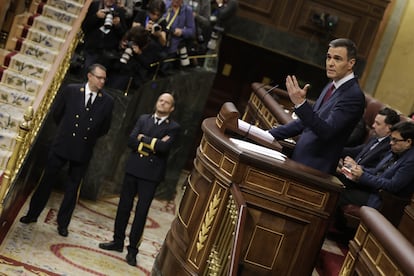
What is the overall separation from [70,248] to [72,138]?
94 centimetres

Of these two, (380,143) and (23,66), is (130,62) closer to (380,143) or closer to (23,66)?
(23,66)

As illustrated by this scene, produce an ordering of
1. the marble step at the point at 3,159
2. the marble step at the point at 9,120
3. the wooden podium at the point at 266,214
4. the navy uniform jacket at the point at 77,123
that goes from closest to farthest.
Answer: the wooden podium at the point at 266,214
the marble step at the point at 3,159
the navy uniform jacket at the point at 77,123
the marble step at the point at 9,120

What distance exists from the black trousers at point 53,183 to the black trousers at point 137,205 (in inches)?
17.6

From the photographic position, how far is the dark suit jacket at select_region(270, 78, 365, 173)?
4609 millimetres

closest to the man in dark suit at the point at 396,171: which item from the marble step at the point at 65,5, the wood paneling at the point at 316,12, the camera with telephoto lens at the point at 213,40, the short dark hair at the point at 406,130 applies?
the short dark hair at the point at 406,130

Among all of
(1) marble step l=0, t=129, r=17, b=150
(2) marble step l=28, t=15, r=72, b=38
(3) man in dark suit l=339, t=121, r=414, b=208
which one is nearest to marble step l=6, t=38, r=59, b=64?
(2) marble step l=28, t=15, r=72, b=38

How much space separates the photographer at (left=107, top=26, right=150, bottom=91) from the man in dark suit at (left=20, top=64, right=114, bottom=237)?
1452 millimetres

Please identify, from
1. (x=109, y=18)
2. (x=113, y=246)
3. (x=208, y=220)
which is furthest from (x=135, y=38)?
(x=208, y=220)

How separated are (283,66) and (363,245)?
9.21 meters

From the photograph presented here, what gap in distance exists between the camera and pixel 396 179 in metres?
5.48

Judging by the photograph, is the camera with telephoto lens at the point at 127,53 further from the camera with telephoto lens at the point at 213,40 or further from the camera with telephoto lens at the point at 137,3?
the camera with telephoto lens at the point at 213,40

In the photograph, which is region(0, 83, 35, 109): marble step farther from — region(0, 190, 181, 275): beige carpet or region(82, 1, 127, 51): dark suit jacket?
region(82, 1, 127, 51): dark suit jacket

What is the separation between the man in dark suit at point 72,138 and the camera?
7.12 meters

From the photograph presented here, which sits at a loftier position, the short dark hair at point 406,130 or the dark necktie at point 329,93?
the dark necktie at point 329,93
